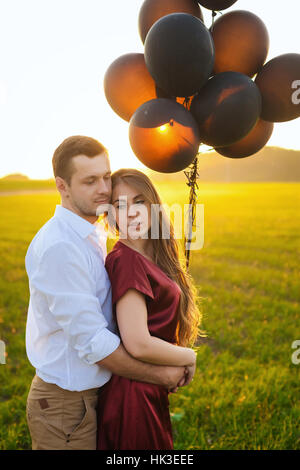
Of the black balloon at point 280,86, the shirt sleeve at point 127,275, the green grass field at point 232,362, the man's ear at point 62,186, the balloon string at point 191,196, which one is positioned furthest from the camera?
the green grass field at point 232,362

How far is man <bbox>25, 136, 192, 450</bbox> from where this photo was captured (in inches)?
62.1

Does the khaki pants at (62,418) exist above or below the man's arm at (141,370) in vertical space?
below

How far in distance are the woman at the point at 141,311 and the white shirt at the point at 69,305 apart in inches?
4.3

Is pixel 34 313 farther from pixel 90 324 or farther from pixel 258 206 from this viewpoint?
pixel 258 206

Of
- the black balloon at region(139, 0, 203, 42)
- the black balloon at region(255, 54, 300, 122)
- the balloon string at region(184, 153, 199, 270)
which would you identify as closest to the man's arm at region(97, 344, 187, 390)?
the balloon string at region(184, 153, 199, 270)

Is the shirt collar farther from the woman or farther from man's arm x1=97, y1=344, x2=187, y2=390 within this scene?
man's arm x1=97, y1=344, x2=187, y2=390

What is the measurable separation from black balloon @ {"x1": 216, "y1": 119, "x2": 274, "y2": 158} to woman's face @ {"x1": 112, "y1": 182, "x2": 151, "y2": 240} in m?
0.80

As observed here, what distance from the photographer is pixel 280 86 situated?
2.04 meters

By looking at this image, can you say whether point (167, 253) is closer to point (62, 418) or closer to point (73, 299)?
point (73, 299)

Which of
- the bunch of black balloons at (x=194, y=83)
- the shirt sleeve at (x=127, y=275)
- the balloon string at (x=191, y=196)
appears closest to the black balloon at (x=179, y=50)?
the bunch of black balloons at (x=194, y=83)

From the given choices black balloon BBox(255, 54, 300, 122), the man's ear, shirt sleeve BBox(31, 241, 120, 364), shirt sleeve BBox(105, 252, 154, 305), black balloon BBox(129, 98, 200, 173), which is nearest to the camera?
shirt sleeve BBox(31, 241, 120, 364)

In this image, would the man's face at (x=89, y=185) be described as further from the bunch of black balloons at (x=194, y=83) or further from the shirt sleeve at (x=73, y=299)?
the shirt sleeve at (x=73, y=299)

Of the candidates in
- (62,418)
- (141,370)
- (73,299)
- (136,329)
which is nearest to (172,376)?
(141,370)

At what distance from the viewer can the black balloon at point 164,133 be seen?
176 cm
